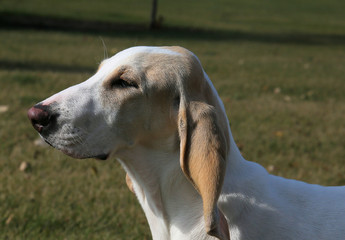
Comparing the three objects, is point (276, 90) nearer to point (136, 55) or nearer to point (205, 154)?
point (136, 55)

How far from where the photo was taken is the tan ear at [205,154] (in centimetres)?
200

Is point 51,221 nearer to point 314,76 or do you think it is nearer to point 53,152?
point 53,152

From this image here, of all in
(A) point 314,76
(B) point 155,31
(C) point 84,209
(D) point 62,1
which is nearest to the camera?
(C) point 84,209

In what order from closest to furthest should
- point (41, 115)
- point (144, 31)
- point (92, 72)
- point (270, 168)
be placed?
1. point (41, 115)
2. point (270, 168)
3. point (92, 72)
4. point (144, 31)

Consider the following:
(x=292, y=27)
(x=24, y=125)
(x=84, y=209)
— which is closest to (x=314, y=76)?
(x=24, y=125)

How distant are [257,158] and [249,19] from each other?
79.0 ft

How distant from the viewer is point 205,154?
6.65ft

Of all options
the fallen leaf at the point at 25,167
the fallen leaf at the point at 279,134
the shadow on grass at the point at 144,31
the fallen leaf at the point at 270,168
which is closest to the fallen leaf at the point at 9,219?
the fallen leaf at the point at 25,167

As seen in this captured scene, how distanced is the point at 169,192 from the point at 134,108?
479 millimetres

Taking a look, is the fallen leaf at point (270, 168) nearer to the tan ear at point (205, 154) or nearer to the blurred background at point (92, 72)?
the blurred background at point (92, 72)

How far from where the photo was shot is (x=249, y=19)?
28078 millimetres

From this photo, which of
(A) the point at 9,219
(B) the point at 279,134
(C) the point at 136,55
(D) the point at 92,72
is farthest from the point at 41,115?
(D) the point at 92,72

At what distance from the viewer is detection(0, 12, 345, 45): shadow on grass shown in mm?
19097

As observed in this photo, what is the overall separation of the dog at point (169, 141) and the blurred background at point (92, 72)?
64 centimetres
